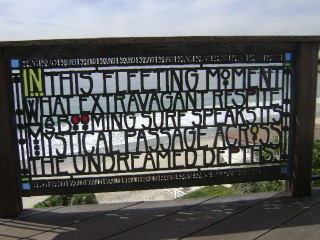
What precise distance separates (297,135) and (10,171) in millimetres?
2946

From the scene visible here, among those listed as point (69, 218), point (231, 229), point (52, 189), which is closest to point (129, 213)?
point (69, 218)

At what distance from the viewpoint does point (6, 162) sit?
9.99ft

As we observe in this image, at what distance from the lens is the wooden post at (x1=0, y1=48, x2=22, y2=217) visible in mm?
2920

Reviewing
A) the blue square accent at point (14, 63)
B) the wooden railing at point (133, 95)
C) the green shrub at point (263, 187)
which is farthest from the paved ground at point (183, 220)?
the green shrub at point (263, 187)

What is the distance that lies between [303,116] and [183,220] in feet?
5.39

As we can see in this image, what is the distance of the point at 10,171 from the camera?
3076mm

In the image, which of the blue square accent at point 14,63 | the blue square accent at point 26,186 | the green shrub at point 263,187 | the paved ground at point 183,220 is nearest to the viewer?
the paved ground at point 183,220

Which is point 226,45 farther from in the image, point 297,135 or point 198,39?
point 297,135

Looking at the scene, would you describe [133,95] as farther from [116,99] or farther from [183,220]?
[183,220]

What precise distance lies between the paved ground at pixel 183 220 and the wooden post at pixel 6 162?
0.48 feet

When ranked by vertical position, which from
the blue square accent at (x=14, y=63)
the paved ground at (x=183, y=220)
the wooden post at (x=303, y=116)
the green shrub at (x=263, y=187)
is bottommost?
the green shrub at (x=263, y=187)

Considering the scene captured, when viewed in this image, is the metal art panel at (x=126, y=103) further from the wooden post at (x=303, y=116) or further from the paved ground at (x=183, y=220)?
the paved ground at (x=183, y=220)

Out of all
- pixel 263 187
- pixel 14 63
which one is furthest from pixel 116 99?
pixel 263 187

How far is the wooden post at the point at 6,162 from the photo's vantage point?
9.58ft
